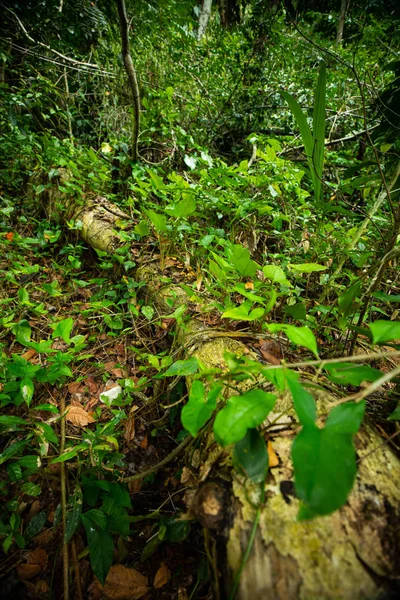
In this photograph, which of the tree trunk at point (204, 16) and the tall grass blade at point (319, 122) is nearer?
the tall grass blade at point (319, 122)

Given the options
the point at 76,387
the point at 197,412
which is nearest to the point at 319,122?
the point at 197,412

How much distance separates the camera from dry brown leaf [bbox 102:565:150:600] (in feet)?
3.05

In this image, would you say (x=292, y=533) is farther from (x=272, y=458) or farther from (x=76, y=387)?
(x=76, y=387)

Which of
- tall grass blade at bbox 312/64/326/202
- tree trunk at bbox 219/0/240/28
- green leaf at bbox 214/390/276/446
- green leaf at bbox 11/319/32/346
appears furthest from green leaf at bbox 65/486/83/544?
tree trunk at bbox 219/0/240/28

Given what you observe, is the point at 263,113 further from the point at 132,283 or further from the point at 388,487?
the point at 388,487

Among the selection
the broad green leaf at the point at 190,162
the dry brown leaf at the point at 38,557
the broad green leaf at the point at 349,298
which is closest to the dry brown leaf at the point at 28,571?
the dry brown leaf at the point at 38,557

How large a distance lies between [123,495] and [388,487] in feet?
2.95

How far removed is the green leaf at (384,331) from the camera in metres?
0.52

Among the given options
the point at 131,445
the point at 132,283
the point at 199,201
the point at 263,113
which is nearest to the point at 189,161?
the point at 199,201

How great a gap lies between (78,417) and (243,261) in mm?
1117

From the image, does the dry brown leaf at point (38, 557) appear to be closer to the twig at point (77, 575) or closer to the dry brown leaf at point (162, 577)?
the twig at point (77, 575)

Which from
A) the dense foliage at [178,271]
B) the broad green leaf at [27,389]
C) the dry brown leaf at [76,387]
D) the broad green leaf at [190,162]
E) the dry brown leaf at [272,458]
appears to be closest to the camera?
the dry brown leaf at [272,458]

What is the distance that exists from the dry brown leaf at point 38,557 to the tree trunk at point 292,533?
2.66ft

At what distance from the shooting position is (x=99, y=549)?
926mm
